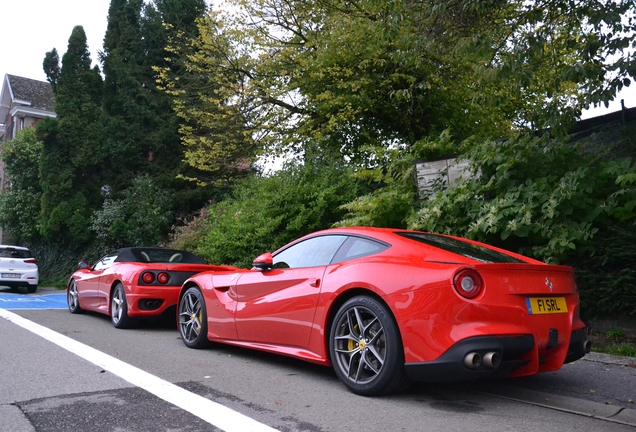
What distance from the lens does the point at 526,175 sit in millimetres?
7355

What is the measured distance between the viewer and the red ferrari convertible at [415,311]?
3893 millimetres

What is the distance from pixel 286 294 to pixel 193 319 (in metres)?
1.85

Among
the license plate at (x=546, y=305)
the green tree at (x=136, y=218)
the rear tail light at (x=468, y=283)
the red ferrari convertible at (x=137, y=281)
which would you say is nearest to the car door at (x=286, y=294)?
the rear tail light at (x=468, y=283)

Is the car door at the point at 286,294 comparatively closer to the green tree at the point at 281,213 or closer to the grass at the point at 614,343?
the grass at the point at 614,343

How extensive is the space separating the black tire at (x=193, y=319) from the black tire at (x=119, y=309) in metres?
1.82

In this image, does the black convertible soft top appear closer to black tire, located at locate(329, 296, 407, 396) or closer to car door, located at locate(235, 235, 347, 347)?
car door, located at locate(235, 235, 347, 347)

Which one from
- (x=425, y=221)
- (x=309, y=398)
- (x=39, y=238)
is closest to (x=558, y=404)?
(x=309, y=398)

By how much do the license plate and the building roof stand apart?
118 feet

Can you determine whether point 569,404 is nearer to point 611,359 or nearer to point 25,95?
point 611,359

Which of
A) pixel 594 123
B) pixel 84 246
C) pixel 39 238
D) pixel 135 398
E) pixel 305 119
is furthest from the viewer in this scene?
pixel 39 238

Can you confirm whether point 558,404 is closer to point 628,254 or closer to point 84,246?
point 628,254

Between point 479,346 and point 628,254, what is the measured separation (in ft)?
10.5

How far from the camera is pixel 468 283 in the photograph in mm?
3977

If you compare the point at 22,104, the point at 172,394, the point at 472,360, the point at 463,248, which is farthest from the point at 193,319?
the point at 22,104
